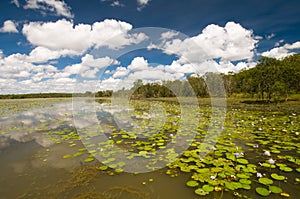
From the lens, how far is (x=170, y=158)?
12.5 ft

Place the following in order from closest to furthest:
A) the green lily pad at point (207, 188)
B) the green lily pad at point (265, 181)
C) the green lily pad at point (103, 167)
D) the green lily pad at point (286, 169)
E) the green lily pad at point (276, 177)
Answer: the green lily pad at point (207, 188) → the green lily pad at point (265, 181) → the green lily pad at point (276, 177) → the green lily pad at point (286, 169) → the green lily pad at point (103, 167)

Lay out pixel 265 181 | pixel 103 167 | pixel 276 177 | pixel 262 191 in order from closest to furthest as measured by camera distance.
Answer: pixel 262 191 → pixel 265 181 → pixel 276 177 → pixel 103 167

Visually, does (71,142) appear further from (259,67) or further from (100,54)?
(259,67)

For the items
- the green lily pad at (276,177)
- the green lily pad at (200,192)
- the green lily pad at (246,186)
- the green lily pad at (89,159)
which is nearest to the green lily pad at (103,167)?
the green lily pad at (89,159)

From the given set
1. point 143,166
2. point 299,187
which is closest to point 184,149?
point 143,166

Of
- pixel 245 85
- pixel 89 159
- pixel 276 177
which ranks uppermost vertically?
pixel 245 85

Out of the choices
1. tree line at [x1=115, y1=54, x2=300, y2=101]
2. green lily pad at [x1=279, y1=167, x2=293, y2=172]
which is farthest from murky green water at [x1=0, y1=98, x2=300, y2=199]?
tree line at [x1=115, y1=54, x2=300, y2=101]

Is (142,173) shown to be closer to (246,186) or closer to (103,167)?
(103,167)

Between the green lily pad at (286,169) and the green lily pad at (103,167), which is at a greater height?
the green lily pad at (286,169)

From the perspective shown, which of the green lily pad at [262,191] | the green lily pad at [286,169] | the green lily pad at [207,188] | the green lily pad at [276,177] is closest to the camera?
the green lily pad at [262,191]

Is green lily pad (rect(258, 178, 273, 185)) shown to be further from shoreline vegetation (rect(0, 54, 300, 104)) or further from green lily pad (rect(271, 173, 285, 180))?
shoreline vegetation (rect(0, 54, 300, 104))

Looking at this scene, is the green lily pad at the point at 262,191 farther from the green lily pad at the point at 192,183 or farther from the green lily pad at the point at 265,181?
the green lily pad at the point at 192,183

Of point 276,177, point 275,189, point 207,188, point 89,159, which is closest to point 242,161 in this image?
point 276,177

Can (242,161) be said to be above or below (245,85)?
below
